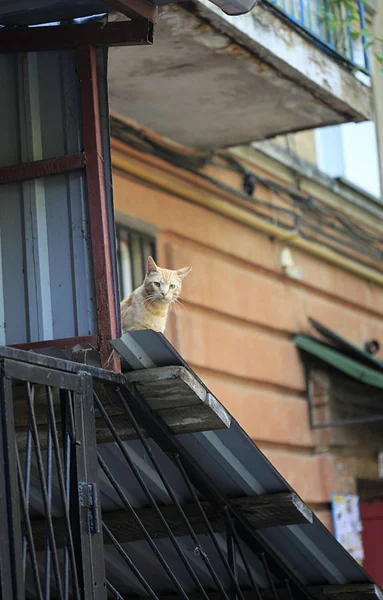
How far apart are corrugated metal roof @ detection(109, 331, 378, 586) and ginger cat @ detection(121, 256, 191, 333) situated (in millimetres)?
755

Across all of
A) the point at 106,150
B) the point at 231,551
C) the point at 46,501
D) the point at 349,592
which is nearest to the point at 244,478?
the point at 231,551

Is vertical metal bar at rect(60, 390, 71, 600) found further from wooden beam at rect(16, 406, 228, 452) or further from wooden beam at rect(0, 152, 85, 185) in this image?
wooden beam at rect(0, 152, 85, 185)

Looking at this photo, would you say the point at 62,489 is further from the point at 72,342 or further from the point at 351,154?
the point at 351,154

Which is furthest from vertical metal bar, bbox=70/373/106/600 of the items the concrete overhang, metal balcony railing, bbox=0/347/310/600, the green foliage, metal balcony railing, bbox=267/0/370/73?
the green foliage

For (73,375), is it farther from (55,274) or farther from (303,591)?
(303,591)

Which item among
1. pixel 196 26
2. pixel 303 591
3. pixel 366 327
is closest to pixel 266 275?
pixel 366 327

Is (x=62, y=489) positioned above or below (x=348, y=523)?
above

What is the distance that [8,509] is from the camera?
169 inches

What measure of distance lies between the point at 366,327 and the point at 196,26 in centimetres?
595

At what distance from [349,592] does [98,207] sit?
2.56m

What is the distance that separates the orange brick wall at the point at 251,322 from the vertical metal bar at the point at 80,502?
3.82 metres

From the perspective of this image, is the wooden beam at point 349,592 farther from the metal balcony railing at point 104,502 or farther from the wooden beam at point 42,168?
the wooden beam at point 42,168

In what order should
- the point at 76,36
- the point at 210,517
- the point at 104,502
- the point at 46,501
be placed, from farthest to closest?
the point at 104,502 → the point at 210,517 → the point at 76,36 → the point at 46,501

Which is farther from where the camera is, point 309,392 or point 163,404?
point 309,392
